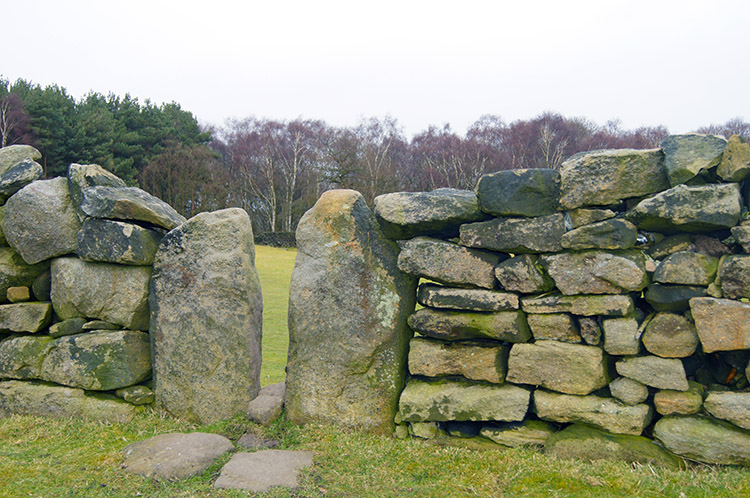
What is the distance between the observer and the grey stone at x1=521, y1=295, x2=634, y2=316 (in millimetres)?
4418

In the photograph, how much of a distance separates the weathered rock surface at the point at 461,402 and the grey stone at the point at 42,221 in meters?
4.29

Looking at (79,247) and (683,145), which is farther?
(79,247)

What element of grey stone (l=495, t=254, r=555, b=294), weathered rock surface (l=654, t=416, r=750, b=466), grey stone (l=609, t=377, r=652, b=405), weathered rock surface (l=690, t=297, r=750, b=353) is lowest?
weathered rock surface (l=654, t=416, r=750, b=466)

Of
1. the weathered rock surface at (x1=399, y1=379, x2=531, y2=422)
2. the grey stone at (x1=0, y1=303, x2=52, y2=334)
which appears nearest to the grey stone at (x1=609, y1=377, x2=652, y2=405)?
the weathered rock surface at (x1=399, y1=379, x2=531, y2=422)

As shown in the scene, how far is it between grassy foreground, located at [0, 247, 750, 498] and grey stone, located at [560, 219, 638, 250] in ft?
5.96

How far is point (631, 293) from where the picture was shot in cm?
458

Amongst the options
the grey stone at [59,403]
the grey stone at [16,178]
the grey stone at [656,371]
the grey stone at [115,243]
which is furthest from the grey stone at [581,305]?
the grey stone at [16,178]

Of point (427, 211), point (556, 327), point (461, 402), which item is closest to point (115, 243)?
point (427, 211)

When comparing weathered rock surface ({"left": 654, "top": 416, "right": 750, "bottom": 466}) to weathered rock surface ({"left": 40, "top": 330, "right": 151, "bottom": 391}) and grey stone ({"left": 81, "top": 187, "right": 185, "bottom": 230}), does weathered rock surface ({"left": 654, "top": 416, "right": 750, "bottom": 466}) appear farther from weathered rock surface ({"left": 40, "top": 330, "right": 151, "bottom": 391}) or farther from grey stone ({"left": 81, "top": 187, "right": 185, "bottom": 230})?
grey stone ({"left": 81, "top": 187, "right": 185, "bottom": 230})

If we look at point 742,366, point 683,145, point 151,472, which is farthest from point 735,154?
point 151,472

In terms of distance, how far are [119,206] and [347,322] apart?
2.86 m

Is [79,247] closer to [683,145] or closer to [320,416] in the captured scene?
[320,416]

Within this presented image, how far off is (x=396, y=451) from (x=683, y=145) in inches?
146

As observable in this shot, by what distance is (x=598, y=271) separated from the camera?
176 inches
